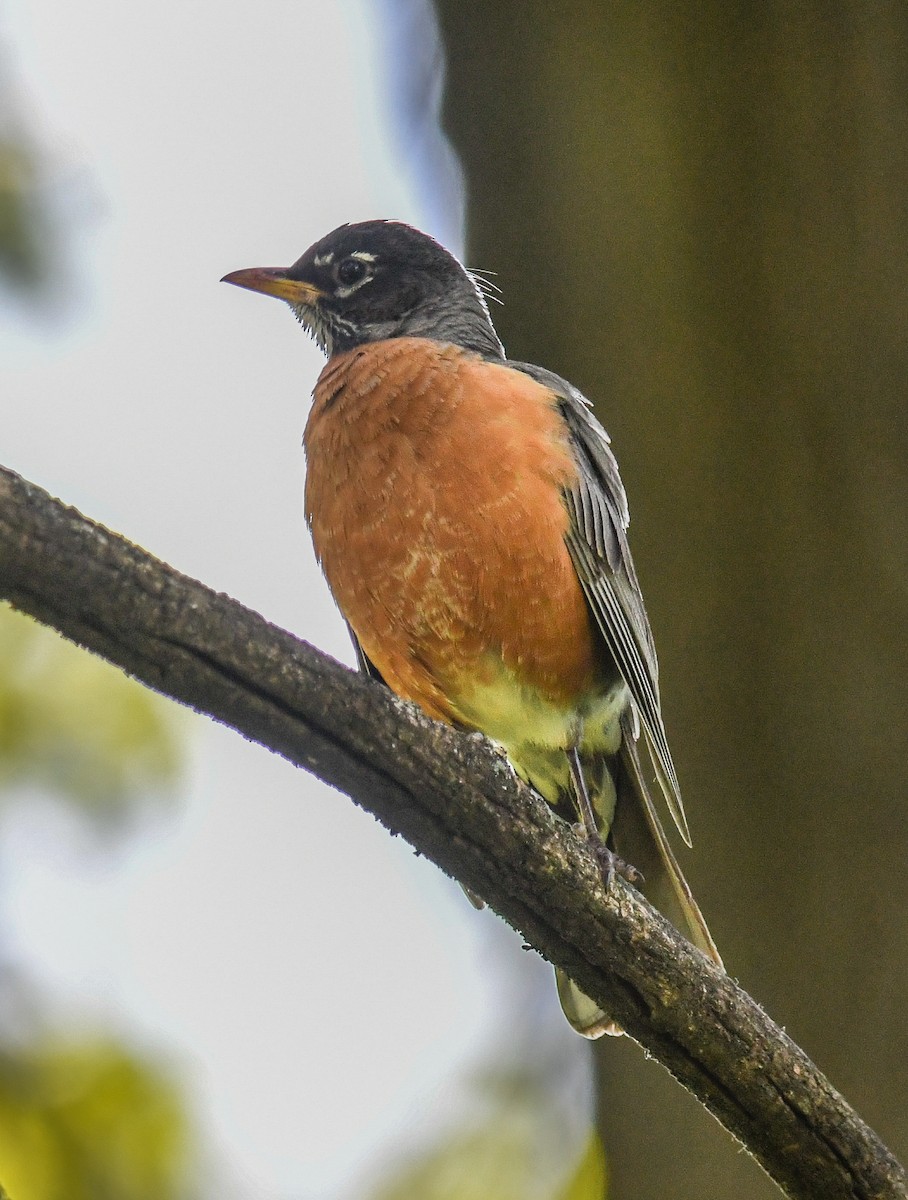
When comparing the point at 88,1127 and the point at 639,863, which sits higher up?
the point at 639,863

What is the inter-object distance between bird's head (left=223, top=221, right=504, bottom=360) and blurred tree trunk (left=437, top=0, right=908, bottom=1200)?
52.0 inches

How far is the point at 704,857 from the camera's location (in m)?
3.62

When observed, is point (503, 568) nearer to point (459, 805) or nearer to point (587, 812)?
point (587, 812)

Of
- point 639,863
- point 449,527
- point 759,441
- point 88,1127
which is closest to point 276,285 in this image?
point 449,527

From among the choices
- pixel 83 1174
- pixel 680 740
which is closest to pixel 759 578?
pixel 680 740

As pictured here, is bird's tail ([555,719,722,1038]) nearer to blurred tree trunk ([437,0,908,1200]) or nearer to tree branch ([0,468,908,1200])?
blurred tree trunk ([437,0,908,1200])

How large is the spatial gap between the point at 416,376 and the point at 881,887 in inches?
85.3

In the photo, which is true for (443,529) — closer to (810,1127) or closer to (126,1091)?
(810,1127)

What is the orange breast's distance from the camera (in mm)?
3938

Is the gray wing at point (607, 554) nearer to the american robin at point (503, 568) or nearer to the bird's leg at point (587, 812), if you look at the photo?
the american robin at point (503, 568)

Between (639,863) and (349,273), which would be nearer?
(639,863)

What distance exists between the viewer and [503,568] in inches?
155

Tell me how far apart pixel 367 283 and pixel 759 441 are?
7.66 feet

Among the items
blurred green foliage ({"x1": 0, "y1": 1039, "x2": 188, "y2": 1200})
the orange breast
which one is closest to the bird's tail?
the orange breast
